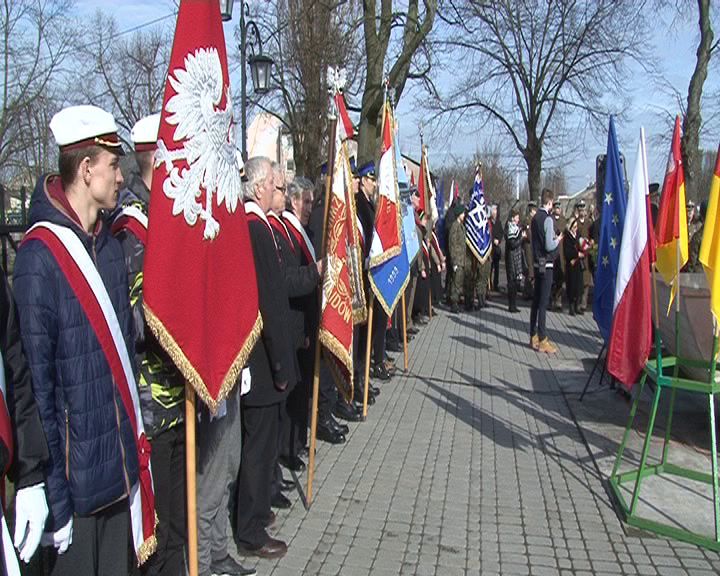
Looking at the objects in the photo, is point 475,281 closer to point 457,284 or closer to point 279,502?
point 457,284

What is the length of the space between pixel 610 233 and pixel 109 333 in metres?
4.50

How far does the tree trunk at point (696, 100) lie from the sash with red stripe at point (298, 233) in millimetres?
14372

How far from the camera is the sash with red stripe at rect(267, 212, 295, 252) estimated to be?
466cm

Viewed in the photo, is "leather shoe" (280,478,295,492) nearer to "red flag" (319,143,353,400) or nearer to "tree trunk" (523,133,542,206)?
"red flag" (319,143,353,400)

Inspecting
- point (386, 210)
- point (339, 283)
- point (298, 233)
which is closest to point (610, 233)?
point (386, 210)

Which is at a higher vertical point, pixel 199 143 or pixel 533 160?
pixel 533 160

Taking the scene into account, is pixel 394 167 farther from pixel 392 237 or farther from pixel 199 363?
pixel 199 363

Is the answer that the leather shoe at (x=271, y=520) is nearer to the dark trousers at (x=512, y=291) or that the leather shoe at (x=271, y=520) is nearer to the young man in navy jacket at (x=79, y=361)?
the young man in navy jacket at (x=79, y=361)

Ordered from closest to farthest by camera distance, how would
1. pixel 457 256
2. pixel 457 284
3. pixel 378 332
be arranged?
pixel 378 332, pixel 457 256, pixel 457 284

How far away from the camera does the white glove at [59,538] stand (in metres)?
2.44

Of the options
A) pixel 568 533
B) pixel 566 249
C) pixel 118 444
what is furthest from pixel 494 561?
pixel 566 249

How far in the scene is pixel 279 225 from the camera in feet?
15.6

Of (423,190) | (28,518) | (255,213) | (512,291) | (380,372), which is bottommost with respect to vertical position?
(380,372)

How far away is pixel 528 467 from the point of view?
18.9 ft
